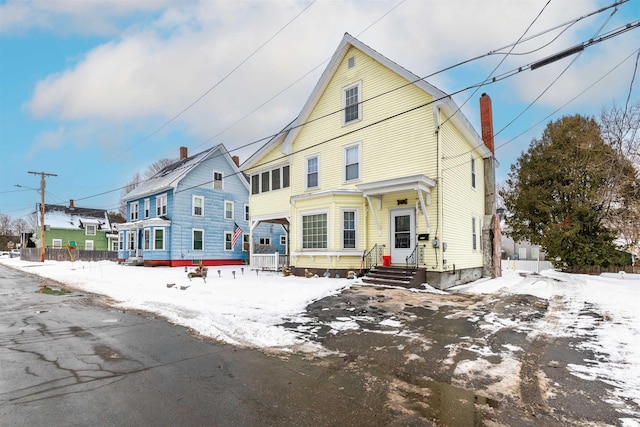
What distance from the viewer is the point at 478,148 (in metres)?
17.7

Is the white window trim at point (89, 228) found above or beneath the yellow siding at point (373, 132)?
beneath

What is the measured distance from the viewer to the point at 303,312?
357 inches

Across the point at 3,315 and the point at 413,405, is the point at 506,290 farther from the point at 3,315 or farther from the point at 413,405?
the point at 3,315

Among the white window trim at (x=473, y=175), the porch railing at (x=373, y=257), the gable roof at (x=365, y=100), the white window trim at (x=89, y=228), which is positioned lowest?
the porch railing at (x=373, y=257)

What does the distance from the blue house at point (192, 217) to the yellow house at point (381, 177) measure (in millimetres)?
9974

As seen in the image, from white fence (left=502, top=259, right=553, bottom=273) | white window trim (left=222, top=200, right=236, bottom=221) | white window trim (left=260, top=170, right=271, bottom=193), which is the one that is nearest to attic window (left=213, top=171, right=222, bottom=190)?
white window trim (left=222, top=200, right=236, bottom=221)

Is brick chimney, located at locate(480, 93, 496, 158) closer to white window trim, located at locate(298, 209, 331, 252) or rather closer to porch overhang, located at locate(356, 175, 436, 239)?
porch overhang, located at locate(356, 175, 436, 239)

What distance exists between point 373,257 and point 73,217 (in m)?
50.6

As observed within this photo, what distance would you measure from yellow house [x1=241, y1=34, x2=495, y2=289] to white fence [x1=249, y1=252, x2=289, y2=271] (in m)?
1.84

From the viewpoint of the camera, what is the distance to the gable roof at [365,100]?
13664mm

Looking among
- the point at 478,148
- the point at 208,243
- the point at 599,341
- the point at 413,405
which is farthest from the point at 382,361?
the point at 208,243

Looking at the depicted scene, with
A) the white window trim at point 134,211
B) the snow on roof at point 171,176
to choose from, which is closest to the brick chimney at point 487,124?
the snow on roof at point 171,176

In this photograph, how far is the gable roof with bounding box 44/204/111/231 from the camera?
47.3 meters

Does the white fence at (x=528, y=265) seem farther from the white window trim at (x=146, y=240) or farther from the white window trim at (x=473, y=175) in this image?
the white window trim at (x=146, y=240)
